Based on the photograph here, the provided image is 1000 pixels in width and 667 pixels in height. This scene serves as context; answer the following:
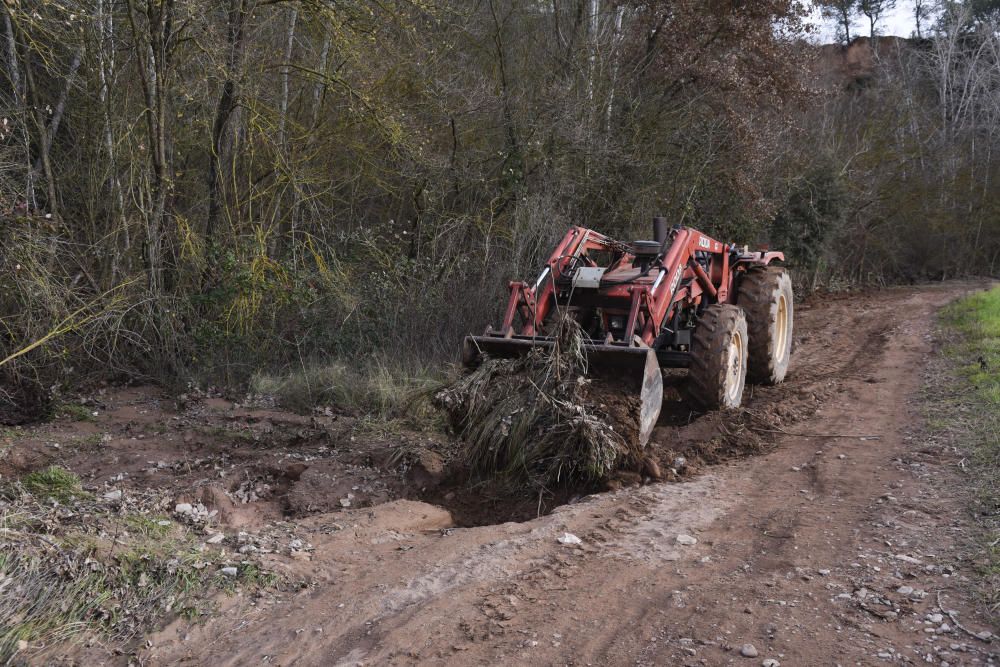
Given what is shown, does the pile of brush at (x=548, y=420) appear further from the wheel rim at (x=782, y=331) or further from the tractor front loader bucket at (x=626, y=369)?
the wheel rim at (x=782, y=331)

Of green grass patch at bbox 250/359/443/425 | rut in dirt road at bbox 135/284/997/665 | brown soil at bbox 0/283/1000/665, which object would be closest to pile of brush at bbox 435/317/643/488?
brown soil at bbox 0/283/1000/665

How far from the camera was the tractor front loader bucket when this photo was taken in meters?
6.16

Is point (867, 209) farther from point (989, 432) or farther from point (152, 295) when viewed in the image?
point (152, 295)

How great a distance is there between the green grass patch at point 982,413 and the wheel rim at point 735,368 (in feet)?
5.55

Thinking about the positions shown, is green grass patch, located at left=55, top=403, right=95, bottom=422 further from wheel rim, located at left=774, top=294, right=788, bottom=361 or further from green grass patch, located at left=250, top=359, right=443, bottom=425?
wheel rim, located at left=774, top=294, right=788, bottom=361

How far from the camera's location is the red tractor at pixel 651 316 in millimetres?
6352

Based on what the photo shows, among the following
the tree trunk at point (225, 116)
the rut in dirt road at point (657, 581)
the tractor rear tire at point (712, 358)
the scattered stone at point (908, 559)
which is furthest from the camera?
the tree trunk at point (225, 116)

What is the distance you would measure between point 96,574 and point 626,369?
12.5 ft

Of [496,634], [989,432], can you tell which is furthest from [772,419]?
[496,634]

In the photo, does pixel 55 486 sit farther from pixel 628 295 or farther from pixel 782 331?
pixel 782 331

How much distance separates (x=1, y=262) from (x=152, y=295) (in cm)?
176

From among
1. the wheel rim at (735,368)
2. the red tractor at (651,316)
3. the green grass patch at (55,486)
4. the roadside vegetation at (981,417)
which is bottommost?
the green grass patch at (55,486)

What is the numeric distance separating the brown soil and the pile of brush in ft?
0.65

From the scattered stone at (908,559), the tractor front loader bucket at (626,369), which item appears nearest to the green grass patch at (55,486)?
the tractor front loader bucket at (626,369)
